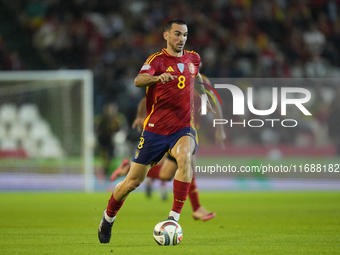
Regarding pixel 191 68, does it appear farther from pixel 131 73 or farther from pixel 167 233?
pixel 131 73

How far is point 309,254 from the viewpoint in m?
4.66

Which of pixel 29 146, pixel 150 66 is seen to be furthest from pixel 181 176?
pixel 29 146

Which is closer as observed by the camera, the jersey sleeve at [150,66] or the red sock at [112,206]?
the jersey sleeve at [150,66]

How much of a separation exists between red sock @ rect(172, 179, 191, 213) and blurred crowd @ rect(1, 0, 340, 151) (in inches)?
500

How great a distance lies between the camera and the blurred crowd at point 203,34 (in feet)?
61.0

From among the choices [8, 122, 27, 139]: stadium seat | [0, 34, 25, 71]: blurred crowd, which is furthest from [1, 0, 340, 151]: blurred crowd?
[8, 122, 27, 139]: stadium seat

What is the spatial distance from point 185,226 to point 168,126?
72.6 inches

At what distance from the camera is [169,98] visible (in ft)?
18.8

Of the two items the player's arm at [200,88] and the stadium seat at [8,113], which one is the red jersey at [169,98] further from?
the stadium seat at [8,113]

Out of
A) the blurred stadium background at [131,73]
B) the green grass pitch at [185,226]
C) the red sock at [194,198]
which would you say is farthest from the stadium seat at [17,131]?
the red sock at [194,198]

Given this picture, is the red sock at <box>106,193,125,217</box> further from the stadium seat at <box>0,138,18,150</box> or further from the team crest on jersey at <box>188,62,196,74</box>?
the stadium seat at <box>0,138,18,150</box>

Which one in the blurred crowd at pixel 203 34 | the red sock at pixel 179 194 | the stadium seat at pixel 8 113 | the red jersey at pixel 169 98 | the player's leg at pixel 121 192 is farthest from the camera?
the blurred crowd at pixel 203 34

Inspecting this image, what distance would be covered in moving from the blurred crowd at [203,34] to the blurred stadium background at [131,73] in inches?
1.3

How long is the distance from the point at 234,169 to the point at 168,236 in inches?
294
